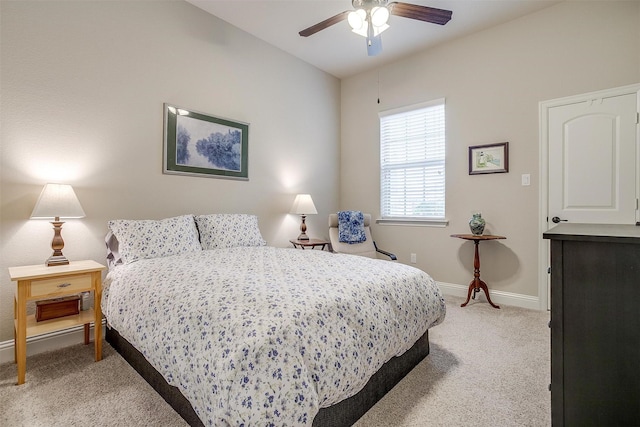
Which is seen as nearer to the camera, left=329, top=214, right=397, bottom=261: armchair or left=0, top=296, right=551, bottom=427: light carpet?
left=0, top=296, right=551, bottom=427: light carpet

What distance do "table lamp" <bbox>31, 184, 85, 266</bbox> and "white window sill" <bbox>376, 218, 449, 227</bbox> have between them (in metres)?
3.39

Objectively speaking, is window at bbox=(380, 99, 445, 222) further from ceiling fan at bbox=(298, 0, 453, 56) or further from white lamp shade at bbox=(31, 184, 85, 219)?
white lamp shade at bbox=(31, 184, 85, 219)

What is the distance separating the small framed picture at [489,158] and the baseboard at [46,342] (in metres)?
3.99

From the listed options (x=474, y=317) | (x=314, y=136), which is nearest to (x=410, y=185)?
(x=314, y=136)

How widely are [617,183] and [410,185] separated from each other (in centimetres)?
201

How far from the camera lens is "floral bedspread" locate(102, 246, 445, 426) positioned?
3.37 ft

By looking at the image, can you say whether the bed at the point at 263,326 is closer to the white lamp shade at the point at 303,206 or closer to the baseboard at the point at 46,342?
the baseboard at the point at 46,342

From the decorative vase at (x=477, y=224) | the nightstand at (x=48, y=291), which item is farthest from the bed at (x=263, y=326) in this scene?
the decorative vase at (x=477, y=224)

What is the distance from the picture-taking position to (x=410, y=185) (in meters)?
4.14

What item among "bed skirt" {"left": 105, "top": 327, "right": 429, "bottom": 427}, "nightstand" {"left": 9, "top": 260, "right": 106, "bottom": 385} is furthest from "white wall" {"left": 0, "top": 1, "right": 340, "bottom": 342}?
"bed skirt" {"left": 105, "top": 327, "right": 429, "bottom": 427}

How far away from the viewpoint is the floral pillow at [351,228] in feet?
12.7

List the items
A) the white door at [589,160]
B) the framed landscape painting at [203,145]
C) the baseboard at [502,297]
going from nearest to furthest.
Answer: the white door at [589,160]
the framed landscape painting at [203,145]
the baseboard at [502,297]

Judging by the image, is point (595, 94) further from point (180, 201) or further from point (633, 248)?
point (180, 201)

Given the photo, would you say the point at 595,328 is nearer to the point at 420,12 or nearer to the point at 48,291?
the point at 420,12
